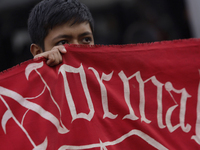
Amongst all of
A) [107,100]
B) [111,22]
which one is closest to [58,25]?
[107,100]

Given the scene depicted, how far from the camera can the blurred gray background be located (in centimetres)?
387

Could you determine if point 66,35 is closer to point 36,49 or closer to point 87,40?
point 87,40

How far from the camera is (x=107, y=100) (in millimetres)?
1194

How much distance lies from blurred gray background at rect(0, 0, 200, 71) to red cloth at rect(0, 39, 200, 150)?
2.57 meters

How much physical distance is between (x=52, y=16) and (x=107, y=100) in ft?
1.80

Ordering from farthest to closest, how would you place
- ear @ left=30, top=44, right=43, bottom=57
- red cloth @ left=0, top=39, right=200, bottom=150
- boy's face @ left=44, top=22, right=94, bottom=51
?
ear @ left=30, top=44, right=43, bottom=57, boy's face @ left=44, top=22, right=94, bottom=51, red cloth @ left=0, top=39, right=200, bottom=150

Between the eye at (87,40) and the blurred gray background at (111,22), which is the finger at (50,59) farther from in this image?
the blurred gray background at (111,22)

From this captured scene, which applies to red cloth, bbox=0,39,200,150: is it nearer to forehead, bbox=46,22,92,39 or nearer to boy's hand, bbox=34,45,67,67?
boy's hand, bbox=34,45,67,67

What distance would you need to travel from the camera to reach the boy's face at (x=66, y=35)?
4.48 feet

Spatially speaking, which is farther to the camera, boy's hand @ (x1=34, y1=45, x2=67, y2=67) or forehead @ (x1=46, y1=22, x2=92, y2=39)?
forehead @ (x1=46, y1=22, x2=92, y2=39)

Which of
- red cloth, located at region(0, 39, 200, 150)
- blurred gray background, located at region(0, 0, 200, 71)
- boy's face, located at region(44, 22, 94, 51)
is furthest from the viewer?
blurred gray background, located at region(0, 0, 200, 71)

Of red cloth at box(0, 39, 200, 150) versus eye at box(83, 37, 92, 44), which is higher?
eye at box(83, 37, 92, 44)

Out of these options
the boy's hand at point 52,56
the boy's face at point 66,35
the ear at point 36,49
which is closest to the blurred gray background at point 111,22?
the ear at point 36,49

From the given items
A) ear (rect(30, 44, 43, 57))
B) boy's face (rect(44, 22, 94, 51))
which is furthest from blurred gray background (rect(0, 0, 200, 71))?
boy's face (rect(44, 22, 94, 51))
